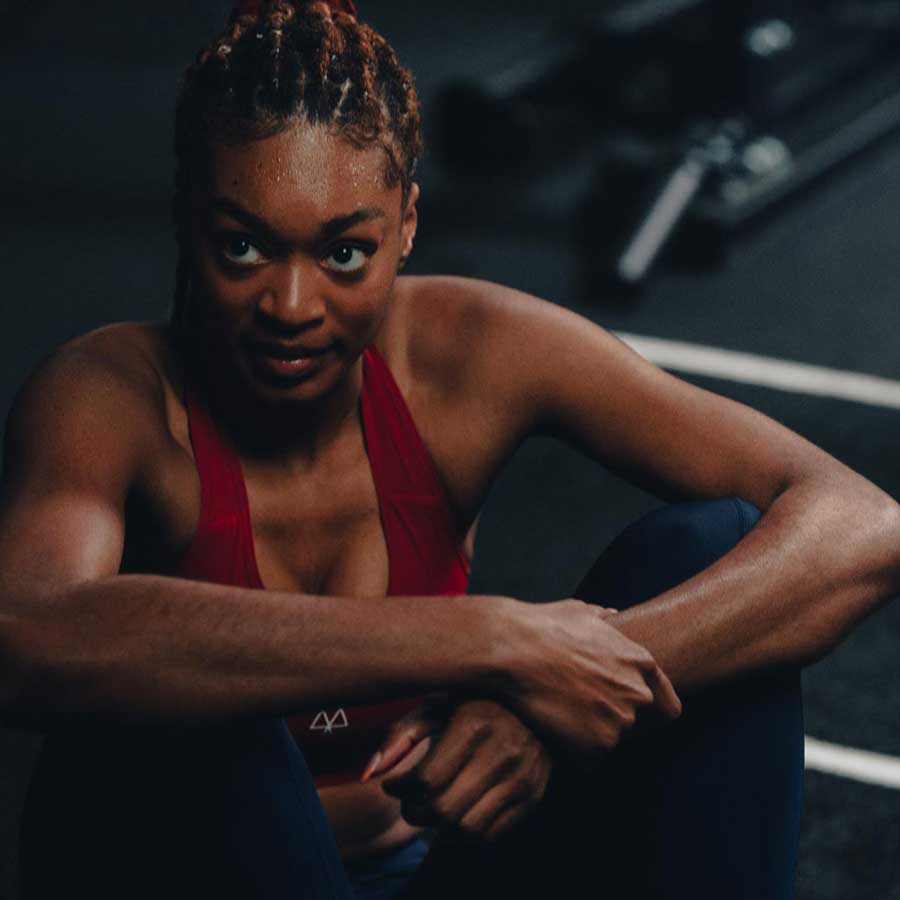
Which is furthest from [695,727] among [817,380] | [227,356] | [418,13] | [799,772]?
[418,13]

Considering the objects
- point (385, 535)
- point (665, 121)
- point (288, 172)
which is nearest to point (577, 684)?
point (385, 535)

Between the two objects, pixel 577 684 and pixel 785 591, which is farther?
pixel 785 591

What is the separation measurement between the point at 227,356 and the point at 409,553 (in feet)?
0.84

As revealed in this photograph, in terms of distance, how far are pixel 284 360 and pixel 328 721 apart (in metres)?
0.32

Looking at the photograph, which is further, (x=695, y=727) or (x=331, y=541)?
(x=331, y=541)

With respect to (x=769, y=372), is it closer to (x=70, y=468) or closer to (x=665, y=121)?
(x=665, y=121)

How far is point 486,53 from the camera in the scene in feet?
15.3

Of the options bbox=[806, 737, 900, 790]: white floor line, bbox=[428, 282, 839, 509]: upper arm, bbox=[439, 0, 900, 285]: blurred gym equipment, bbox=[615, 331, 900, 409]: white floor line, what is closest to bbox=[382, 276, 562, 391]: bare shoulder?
bbox=[428, 282, 839, 509]: upper arm

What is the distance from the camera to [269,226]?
1126 mm

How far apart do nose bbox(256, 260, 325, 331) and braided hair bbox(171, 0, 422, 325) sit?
0.08 metres

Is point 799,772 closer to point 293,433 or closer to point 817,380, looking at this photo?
point 293,433

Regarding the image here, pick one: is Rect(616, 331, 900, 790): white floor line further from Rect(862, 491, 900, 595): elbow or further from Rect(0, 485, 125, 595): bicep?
Rect(0, 485, 125, 595): bicep

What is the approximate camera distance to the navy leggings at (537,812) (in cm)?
104

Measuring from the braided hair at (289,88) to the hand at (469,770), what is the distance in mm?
393
